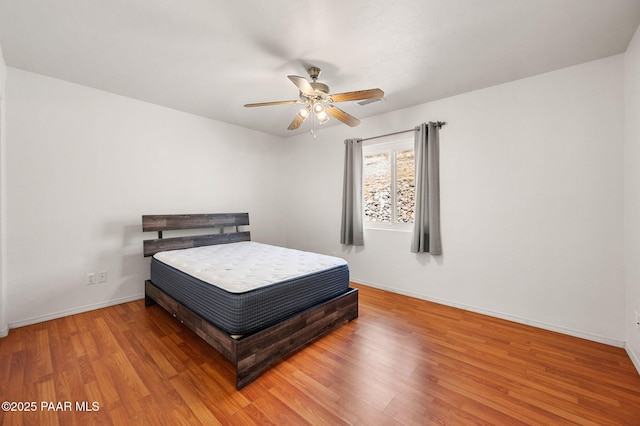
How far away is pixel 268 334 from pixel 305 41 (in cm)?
235

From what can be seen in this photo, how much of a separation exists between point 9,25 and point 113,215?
6.32 ft

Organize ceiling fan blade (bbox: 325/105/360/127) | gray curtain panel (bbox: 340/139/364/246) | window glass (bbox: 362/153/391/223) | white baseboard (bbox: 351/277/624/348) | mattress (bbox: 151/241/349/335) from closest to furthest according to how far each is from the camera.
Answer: mattress (bbox: 151/241/349/335) < white baseboard (bbox: 351/277/624/348) < ceiling fan blade (bbox: 325/105/360/127) < window glass (bbox: 362/153/391/223) < gray curtain panel (bbox: 340/139/364/246)

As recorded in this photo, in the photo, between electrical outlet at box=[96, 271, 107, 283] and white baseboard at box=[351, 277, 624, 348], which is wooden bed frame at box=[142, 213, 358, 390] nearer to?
electrical outlet at box=[96, 271, 107, 283]

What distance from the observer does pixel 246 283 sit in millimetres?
2014

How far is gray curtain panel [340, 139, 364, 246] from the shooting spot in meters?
4.04

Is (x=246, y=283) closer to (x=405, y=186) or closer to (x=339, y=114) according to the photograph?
(x=339, y=114)

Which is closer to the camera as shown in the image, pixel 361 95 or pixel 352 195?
pixel 361 95

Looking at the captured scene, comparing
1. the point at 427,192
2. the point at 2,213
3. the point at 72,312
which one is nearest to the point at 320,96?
the point at 427,192

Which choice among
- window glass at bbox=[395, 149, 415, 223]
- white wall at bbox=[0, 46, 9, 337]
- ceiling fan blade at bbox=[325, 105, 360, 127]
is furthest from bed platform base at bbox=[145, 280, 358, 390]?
ceiling fan blade at bbox=[325, 105, 360, 127]

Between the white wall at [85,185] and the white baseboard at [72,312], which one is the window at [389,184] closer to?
the white wall at [85,185]

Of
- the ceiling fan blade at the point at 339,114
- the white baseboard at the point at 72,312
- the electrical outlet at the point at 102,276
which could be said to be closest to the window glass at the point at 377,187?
the ceiling fan blade at the point at 339,114

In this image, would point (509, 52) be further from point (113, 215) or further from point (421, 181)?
point (113, 215)

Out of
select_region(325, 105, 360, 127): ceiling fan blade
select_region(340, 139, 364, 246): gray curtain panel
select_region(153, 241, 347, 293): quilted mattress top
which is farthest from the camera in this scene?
select_region(340, 139, 364, 246): gray curtain panel

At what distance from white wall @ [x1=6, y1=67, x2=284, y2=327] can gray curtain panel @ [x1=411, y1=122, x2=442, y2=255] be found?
3.16 metres
